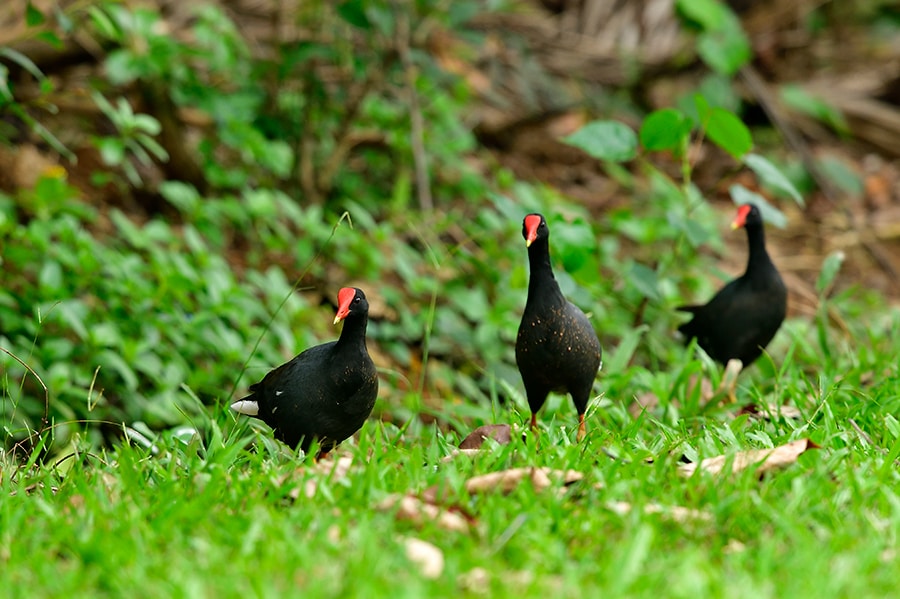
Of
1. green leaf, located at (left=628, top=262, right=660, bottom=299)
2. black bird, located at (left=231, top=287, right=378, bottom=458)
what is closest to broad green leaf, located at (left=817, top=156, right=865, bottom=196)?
green leaf, located at (left=628, top=262, right=660, bottom=299)

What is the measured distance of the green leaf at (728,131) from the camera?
5.30 metres

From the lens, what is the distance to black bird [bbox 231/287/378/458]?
3955 millimetres

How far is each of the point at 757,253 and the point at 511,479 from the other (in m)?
2.83

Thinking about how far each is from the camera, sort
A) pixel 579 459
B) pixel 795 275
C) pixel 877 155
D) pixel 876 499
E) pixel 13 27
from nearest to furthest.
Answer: pixel 876 499 < pixel 579 459 < pixel 13 27 < pixel 795 275 < pixel 877 155

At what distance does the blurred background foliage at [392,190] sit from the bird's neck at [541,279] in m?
0.53

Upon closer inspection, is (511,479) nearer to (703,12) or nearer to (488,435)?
(488,435)

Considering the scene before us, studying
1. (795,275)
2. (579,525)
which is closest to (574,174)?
(795,275)

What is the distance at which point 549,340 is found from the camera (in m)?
4.29

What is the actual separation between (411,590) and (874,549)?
1.21 m

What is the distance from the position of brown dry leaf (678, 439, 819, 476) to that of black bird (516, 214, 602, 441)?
2.65 feet

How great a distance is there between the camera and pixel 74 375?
5285mm

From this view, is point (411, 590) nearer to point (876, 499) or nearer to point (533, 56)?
point (876, 499)

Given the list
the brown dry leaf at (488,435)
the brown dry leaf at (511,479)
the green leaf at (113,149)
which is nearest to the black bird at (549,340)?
the brown dry leaf at (488,435)

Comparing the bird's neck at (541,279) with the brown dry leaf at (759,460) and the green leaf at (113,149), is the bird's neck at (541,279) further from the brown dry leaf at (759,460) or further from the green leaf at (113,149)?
the green leaf at (113,149)
